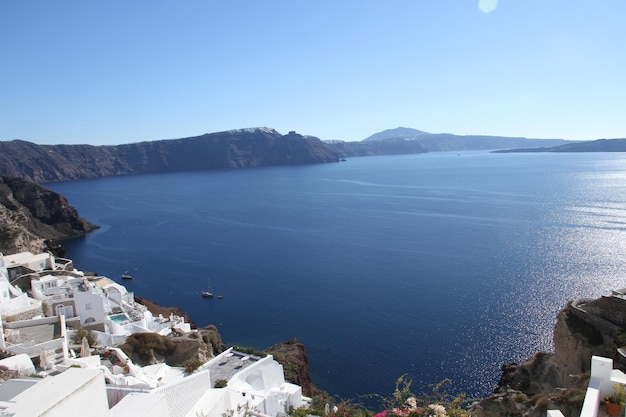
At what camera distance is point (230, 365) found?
70.1 feet

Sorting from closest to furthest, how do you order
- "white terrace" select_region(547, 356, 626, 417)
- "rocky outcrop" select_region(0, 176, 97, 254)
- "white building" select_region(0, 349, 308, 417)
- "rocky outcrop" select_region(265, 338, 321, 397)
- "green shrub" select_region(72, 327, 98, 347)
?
"white building" select_region(0, 349, 308, 417) → "white terrace" select_region(547, 356, 626, 417) → "green shrub" select_region(72, 327, 98, 347) → "rocky outcrop" select_region(265, 338, 321, 397) → "rocky outcrop" select_region(0, 176, 97, 254)

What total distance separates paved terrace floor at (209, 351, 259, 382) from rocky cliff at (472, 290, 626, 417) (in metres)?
11.0

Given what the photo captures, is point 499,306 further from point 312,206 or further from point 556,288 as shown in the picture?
point 312,206

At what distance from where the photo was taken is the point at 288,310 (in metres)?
39.5

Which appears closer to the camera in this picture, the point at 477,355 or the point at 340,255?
the point at 477,355

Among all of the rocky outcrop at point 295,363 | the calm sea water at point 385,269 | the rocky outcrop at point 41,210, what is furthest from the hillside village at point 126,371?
the rocky outcrop at point 41,210

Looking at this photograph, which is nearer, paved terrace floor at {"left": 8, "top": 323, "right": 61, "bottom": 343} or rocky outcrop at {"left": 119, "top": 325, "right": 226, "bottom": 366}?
paved terrace floor at {"left": 8, "top": 323, "right": 61, "bottom": 343}

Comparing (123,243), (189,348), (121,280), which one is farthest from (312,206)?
(189,348)

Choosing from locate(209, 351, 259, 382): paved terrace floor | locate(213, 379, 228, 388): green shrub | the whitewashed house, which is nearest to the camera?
locate(213, 379, 228, 388): green shrub

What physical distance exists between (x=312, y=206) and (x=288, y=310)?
189ft

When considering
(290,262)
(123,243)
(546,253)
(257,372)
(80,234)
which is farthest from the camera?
(80,234)

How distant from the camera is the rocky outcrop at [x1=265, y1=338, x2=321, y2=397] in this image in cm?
2558

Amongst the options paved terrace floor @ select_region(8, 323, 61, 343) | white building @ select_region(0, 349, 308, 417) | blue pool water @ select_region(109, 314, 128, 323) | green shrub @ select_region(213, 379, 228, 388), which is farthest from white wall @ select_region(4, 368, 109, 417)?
blue pool water @ select_region(109, 314, 128, 323)

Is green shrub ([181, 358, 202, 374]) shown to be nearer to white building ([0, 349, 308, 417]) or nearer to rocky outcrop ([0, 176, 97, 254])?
white building ([0, 349, 308, 417])
